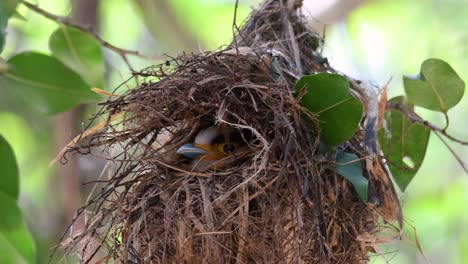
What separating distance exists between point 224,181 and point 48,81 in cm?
58

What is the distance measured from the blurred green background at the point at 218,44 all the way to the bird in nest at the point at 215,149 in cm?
80

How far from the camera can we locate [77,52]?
59.4 inches

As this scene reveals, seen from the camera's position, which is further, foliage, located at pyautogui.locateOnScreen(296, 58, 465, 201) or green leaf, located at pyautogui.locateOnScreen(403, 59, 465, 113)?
green leaf, located at pyautogui.locateOnScreen(403, 59, 465, 113)

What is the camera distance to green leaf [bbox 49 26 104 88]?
1.51 meters

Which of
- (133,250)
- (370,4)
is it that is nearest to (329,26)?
(370,4)

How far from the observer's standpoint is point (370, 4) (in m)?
2.75

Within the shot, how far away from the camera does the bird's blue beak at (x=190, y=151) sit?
1.14 m

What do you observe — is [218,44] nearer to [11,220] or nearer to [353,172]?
[11,220]

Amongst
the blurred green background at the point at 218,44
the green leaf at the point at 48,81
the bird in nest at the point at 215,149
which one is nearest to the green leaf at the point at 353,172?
the bird in nest at the point at 215,149

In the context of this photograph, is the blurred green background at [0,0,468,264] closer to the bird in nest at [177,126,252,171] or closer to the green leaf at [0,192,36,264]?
the green leaf at [0,192,36,264]

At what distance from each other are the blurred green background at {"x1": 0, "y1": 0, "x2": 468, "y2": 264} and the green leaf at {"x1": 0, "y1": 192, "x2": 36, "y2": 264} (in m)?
0.60

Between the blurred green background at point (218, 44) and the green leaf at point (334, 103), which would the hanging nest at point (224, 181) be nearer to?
the green leaf at point (334, 103)

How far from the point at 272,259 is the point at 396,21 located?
7.70ft

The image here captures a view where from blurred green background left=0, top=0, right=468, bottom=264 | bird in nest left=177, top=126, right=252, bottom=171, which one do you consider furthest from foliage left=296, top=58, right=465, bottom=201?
blurred green background left=0, top=0, right=468, bottom=264
